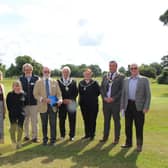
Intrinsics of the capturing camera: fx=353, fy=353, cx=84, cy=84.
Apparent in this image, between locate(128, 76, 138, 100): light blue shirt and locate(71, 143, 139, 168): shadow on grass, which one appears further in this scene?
locate(128, 76, 138, 100): light blue shirt

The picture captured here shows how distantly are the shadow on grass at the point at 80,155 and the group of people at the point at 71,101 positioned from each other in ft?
1.44

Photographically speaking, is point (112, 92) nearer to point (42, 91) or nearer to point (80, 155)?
point (42, 91)

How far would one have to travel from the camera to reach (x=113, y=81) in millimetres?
9961

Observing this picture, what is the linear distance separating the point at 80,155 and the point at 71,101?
2.03 meters

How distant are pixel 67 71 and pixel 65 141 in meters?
2.04

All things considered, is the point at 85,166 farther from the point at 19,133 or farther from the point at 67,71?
the point at 67,71

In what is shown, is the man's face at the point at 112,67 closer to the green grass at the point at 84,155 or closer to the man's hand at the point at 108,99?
the man's hand at the point at 108,99

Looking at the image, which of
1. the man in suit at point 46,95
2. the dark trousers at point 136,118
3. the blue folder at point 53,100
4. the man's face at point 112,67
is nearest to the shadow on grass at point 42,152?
the man in suit at point 46,95

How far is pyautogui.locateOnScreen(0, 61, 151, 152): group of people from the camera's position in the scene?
30.2ft

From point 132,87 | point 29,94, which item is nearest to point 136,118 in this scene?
point 132,87

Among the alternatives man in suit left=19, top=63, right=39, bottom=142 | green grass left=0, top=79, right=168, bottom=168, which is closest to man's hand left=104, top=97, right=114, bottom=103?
green grass left=0, top=79, right=168, bottom=168

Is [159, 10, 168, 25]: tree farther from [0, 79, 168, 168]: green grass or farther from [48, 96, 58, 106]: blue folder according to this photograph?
[48, 96, 58, 106]: blue folder

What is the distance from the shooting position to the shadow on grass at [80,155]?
314 inches

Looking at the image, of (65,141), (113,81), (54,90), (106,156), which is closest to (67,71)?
(54,90)
